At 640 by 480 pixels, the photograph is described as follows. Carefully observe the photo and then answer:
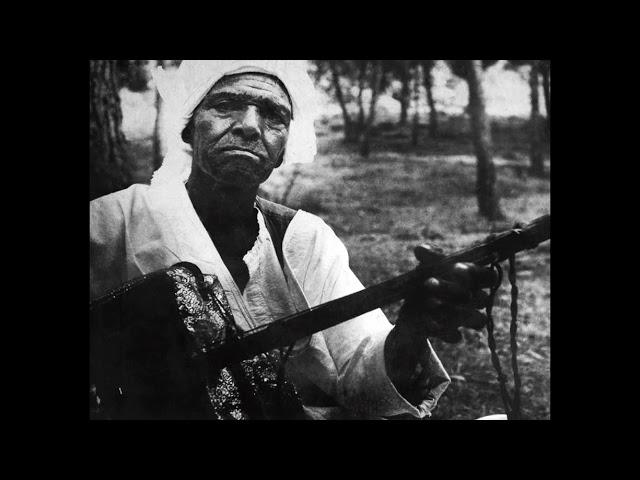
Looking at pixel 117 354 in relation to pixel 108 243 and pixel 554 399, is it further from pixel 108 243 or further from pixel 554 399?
pixel 554 399

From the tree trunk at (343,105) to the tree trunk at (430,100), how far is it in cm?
35

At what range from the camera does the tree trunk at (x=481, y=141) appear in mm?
2719

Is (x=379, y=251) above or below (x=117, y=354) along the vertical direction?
above

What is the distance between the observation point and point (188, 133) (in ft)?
8.43

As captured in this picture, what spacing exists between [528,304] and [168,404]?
5.02ft

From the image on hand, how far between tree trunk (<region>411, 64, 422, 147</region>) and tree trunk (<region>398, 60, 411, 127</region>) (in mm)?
27

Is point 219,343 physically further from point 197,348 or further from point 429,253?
point 429,253

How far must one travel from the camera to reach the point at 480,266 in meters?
2.11

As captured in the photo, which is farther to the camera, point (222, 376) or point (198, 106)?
point (198, 106)

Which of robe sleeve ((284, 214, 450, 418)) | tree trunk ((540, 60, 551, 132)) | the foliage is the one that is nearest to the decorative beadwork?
robe sleeve ((284, 214, 450, 418))

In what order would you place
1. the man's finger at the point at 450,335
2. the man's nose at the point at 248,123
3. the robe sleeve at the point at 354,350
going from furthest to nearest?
1. the man's nose at the point at 248,123
2. the robe sleeve at the point at 354,350
3. the man's finger at the point at 450,335

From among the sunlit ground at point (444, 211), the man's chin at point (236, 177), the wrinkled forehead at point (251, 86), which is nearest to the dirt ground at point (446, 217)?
the sunlit ground at point (444, 211)

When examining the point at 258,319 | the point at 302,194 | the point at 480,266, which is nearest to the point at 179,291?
the point at 258,319

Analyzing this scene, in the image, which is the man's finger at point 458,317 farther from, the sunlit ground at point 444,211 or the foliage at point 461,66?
the foliage at point 461,66
